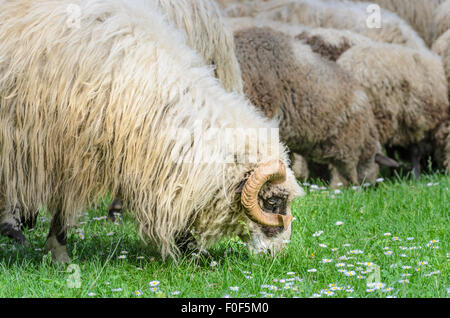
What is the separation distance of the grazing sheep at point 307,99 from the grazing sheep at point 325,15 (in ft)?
5.31

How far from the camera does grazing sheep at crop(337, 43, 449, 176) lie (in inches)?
279

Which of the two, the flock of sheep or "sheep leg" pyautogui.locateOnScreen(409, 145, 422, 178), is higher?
the flock of sheep

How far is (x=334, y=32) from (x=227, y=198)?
13.9ft

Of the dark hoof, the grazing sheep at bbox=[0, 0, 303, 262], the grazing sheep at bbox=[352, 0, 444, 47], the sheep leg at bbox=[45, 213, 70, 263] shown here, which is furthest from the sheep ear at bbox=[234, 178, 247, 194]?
the grazing sheep at bbox=[352, 0, 444, 47]

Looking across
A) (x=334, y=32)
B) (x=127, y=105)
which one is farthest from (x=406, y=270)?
(x=334, y=32)

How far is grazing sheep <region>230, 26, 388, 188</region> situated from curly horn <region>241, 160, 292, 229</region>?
246 centimetres

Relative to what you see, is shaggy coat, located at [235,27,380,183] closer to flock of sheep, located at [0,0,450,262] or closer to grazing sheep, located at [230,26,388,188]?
grazing sheep, located at [230,26,388,188]

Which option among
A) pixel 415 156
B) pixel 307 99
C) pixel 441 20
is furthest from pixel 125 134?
pixel 441 20

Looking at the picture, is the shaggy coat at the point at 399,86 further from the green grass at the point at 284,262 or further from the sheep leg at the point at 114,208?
the sheep leg at the point at 114,208

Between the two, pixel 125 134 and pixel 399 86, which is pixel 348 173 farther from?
pixel 125 134

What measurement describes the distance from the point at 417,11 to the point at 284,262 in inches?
241

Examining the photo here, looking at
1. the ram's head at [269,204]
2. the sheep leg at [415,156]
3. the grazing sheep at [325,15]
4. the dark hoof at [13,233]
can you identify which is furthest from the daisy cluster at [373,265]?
the grazing sheep at [325,15]

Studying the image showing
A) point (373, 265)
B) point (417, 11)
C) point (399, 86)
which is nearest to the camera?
point (373, 265)

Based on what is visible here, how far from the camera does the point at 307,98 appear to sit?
6625 millimetres
